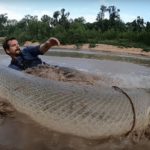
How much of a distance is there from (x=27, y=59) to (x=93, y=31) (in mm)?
44252

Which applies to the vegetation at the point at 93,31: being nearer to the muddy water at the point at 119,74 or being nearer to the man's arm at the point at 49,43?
the muddy water at the point at 119,74

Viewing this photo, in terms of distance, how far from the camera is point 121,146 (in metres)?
3.93

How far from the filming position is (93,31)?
49.9 m

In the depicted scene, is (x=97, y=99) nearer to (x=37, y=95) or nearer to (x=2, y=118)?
(x=37, y=95)

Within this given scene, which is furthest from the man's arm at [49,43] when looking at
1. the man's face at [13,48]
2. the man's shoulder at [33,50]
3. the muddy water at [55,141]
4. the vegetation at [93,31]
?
the vegetation at [93,31]

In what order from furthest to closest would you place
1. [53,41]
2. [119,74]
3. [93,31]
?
1. [93,31]
2. [119,74]
3. [53,41]

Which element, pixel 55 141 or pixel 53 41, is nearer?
pixel 55 141

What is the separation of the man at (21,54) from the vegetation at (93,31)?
28.9m

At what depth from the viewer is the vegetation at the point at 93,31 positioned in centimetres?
4159

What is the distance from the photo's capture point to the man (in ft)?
19.3

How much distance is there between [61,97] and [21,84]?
0.84 metres

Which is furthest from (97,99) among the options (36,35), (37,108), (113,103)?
(36,35)

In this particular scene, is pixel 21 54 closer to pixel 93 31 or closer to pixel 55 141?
pixel 55 141

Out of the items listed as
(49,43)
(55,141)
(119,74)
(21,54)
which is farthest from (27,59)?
(119,74)
